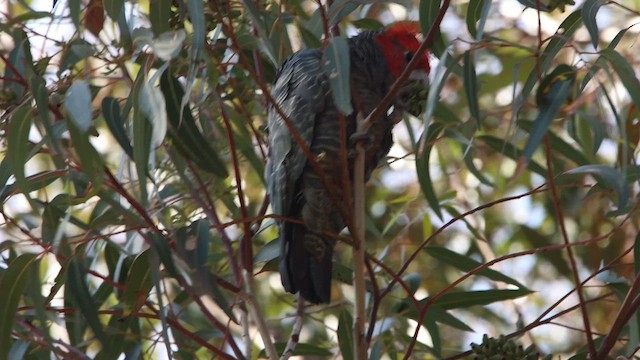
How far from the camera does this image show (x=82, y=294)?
1751mm

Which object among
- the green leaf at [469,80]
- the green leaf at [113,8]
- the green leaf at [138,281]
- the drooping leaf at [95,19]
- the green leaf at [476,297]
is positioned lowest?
the green leaf at [138,281]

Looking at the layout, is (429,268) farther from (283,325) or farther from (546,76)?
(546,76)

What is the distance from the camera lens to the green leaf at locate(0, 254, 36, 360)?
1.76 m

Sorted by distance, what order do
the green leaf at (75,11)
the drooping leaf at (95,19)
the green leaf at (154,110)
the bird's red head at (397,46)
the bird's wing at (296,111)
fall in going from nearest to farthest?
1. the green leaf at (154,110)
2. the green leaf at (75,11)
3. the drooping leaf at (95,19)
4. the bird's wing at (296,111)
5. the bird's red head at (397,46)

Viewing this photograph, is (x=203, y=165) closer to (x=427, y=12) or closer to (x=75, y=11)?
(x=75, y=11)

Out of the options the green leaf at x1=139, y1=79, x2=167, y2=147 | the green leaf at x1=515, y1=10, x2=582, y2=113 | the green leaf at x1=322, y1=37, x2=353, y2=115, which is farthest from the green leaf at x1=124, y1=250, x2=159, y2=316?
the green leaf at x1=515, y1=10, x2=582, y2=113

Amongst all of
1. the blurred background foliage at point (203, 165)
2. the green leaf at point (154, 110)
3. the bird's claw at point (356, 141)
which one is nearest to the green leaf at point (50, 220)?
the blurred background foliage at point (203, 165)

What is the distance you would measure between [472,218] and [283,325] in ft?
2.89

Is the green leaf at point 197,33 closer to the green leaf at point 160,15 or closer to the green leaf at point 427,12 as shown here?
the green leaf at point 160,15

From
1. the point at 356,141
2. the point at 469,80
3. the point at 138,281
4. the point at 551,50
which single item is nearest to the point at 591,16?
the point at 551,50

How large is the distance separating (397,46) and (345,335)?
802 mm

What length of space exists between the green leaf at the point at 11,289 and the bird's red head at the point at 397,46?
113 cm

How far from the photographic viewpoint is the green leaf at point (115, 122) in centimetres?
175

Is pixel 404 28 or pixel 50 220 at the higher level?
pixel 404 28
